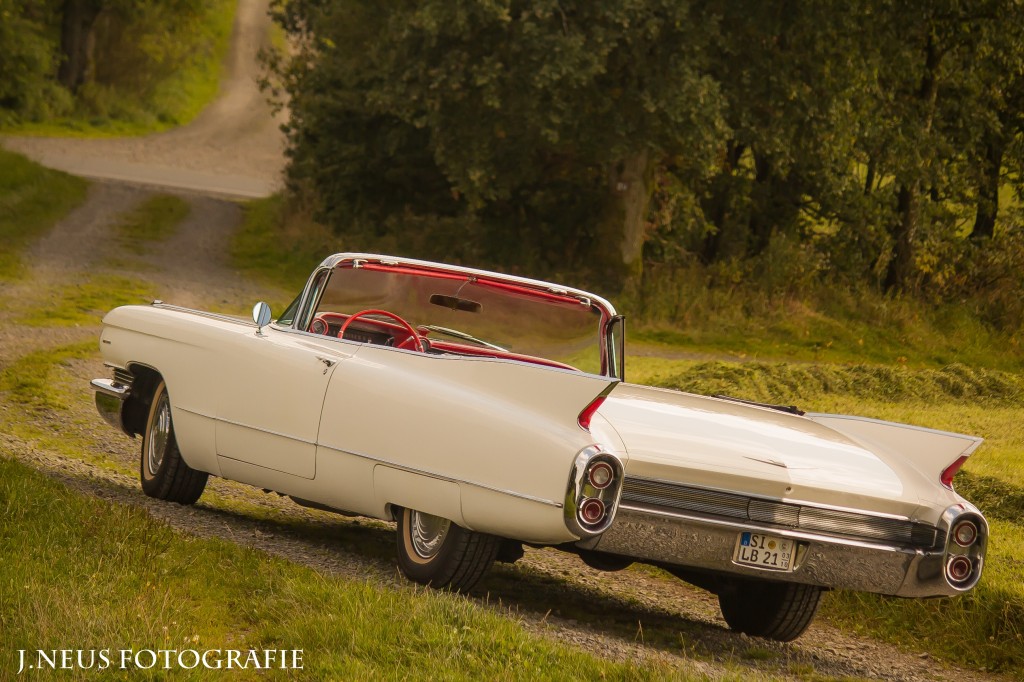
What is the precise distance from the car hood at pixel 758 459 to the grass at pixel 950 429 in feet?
4.55

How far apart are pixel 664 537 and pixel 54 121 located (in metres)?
47.4

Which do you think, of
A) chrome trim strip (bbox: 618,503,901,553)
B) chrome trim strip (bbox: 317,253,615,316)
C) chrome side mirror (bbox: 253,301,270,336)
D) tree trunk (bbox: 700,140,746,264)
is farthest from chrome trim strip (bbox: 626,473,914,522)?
tree trunk (bbox: 700,140,746,264)

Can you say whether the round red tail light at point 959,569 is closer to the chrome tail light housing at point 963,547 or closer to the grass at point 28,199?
the chrome tail light housing at point 963,547

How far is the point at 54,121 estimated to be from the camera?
159 feet

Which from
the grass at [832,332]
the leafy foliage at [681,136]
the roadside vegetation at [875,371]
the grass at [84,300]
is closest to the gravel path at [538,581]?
the roadside vegetation at [875,371]

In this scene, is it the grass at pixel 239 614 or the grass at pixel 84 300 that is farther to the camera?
the grass at pixel 84 300

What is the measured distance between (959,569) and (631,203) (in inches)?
685

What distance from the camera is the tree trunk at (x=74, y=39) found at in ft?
165

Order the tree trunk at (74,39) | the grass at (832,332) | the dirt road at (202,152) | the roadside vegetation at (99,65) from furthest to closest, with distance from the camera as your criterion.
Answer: the tree trunk at (74,39) → the roadside vegetation at (99,65) → the dirt road at (202,152) → the grass at (832,332)

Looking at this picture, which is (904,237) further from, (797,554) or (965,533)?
(797,554)

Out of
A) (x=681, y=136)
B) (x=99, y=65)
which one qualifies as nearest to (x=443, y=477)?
(x=681, y=136)

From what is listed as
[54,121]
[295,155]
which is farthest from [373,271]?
[54,121]

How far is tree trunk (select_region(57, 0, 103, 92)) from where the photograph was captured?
5041cm

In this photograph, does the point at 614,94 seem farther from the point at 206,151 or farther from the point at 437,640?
the point at 206,151
